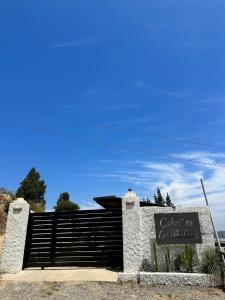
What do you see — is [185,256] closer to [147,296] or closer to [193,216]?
[193,216]

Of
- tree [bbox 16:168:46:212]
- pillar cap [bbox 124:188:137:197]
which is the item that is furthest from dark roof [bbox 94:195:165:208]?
tree [bbox 16:168:46:212]

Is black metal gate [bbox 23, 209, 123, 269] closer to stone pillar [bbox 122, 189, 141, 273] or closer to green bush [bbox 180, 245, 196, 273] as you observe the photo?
stone pillar [bbox 122, 189, 141, 273]

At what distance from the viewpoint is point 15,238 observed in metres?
10.5

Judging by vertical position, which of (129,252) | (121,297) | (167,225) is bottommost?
(121,297)

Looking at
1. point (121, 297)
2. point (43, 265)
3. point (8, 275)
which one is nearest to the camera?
point (121, 297)

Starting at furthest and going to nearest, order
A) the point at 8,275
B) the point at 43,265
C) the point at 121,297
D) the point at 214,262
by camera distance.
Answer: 1. the point at 43,265
2. the point at 8,275
3. the point at 214,262
4. the point at 121,297

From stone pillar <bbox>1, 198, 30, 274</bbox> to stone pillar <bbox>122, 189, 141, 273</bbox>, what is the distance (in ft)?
12.6

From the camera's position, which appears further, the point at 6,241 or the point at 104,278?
the point at 6,241

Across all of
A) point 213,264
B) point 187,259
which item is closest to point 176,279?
point 187,259

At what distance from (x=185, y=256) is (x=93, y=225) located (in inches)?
142

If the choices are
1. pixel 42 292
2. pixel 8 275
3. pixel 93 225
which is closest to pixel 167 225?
pixel 93 225

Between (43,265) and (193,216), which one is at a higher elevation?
Answer: (193,216)

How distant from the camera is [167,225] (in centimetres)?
1016

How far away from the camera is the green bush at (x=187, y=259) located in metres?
9.09
